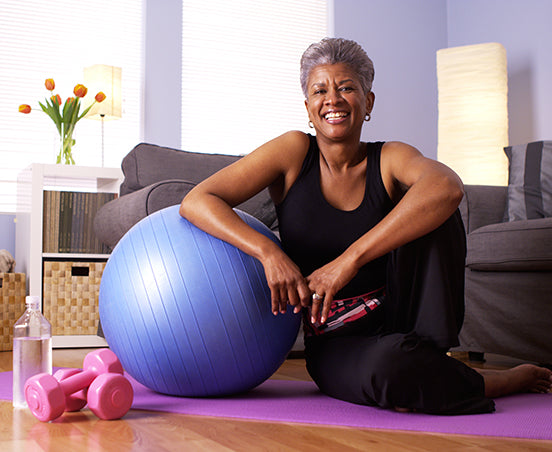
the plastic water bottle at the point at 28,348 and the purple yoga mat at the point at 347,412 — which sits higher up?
the plastic water bottle at the point at 28,348

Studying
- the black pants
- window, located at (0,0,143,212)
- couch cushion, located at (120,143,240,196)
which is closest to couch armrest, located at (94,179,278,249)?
couch cushion, located at (120,143,240,196)

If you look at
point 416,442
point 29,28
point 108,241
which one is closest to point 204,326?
point 416,442

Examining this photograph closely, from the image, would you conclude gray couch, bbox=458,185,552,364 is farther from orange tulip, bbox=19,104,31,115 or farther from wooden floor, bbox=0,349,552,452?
orange tulip, bbox=19,104,31,115

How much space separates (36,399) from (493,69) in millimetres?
3683

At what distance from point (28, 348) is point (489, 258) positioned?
1724 mm

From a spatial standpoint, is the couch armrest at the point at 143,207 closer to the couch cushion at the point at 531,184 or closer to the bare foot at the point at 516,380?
the couch cushion at the point at 531,184

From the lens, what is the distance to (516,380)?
1844mm

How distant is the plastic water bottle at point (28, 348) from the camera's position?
1673 mm

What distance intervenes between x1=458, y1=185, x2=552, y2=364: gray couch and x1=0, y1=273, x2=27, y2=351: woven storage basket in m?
2.07

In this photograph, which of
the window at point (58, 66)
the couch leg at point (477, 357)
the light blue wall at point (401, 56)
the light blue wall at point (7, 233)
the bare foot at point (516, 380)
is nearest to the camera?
the bare foot at point (516, 380)

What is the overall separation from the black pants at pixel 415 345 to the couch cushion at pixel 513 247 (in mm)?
838

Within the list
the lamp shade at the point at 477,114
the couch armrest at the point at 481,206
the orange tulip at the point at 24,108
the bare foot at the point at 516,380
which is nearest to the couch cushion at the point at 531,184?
the couch armrest at the point at 481,206

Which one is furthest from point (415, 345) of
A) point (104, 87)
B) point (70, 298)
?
point (104, 87)

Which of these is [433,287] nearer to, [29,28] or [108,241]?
[108,241]
